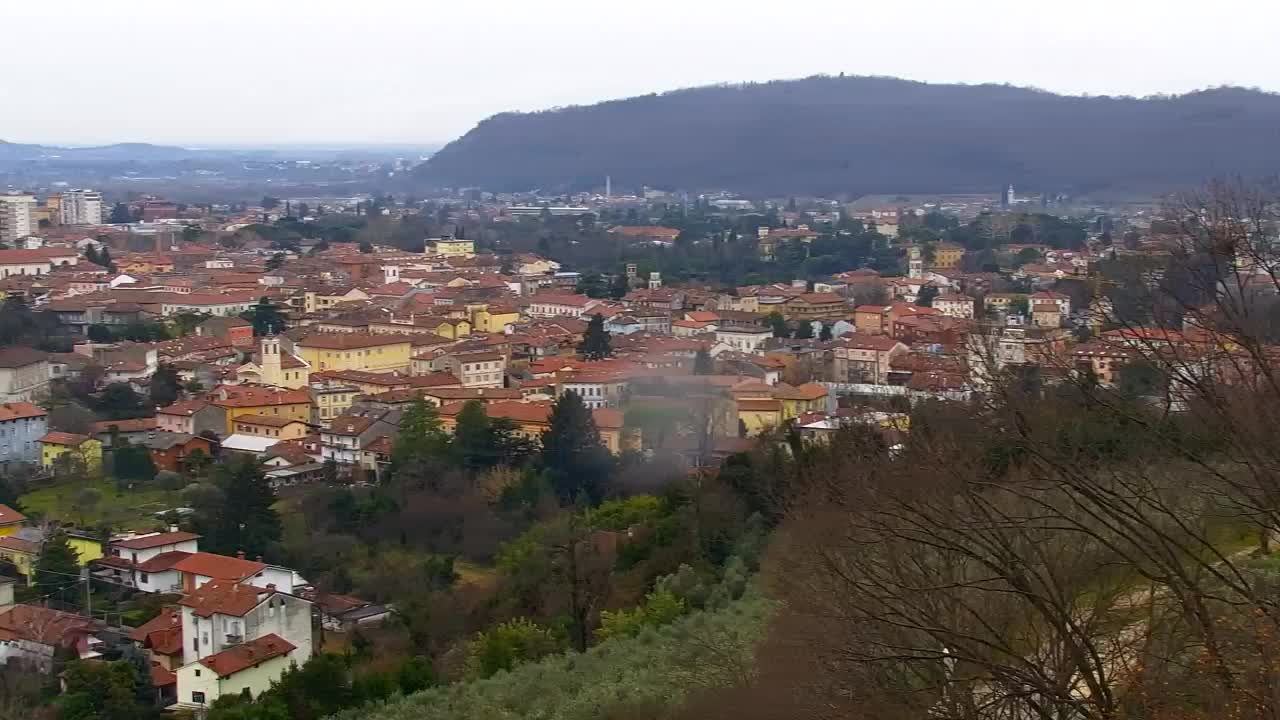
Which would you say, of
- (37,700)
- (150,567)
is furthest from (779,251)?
(37,700)

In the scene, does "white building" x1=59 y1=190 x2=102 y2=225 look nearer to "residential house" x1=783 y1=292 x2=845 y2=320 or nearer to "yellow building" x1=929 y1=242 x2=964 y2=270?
"yellow building" x1=929 y1=242 x2=964 y2=270

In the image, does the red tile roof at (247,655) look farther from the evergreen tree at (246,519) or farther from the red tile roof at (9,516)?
the red tile roof at (9,516)

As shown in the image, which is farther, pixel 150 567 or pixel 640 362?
pixel 640 362

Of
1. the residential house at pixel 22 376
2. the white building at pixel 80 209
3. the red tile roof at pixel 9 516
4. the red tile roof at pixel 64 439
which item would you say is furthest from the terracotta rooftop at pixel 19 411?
the white building at pixel 80 209

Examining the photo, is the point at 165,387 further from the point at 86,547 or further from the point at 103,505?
the point at 86,547

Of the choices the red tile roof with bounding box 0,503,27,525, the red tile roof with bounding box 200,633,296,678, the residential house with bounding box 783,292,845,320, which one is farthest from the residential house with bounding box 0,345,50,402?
the residential house with bounding box 783,292,845,320

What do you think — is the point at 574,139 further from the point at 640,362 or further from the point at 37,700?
the point at 37,700
